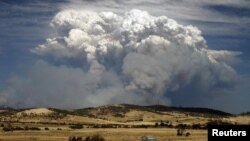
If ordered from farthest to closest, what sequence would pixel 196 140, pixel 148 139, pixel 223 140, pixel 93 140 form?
pixel 196 140 → pixel 93 140 → pixel 148 139 → pixel 223 140

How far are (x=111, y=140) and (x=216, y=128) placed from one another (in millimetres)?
64018

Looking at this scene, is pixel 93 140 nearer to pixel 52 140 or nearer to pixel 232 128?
pixel 52 140

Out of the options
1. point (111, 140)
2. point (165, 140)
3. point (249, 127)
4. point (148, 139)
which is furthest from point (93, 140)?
point (249, 127)

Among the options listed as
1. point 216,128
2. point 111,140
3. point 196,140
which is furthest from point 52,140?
point 216,128

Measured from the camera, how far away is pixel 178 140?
9288cm

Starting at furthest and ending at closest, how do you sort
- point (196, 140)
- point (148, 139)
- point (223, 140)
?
point (196, 140), point (148, 139), point (223, 140)

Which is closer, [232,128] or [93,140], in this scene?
[232,128]

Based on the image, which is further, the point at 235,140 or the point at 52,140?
the point at 52,140

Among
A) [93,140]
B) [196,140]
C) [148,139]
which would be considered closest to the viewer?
[148,139]

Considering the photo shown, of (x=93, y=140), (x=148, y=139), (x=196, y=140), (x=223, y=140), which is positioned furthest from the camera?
(x=196, y=140)

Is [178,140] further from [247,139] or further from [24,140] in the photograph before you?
[247,139]

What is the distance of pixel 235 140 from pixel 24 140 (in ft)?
230

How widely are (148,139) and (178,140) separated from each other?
1909 inches

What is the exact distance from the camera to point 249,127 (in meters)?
31.3
